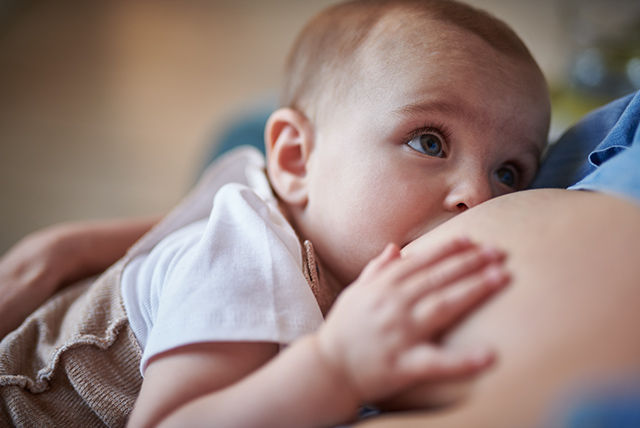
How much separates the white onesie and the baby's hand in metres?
0.12

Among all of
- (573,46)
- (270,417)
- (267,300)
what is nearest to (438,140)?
(267,300)

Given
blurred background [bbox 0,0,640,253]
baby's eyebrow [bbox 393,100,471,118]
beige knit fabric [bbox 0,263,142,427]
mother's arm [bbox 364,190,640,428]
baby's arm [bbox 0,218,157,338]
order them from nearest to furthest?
mother's arm [bbox 364,190,640,428], beige knit fabric [bbox 0,263,142,427], baby's eyebrow [bbox 393,100,471,118], baby's arm [bbox 0,218,157,338], blurred background [bbox 0,0,640,253]

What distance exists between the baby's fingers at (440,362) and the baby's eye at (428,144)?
1.39 ft

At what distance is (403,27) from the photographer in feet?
3.07

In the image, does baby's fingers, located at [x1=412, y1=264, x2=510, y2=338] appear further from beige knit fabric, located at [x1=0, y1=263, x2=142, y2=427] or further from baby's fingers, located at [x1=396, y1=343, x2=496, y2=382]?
beige knit fabric, located at [x1=0, y1=263, x2=142, y2=427]

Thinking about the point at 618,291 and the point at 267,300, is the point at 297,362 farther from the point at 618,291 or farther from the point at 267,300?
the point at 618,291

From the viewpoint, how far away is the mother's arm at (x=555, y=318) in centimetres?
46

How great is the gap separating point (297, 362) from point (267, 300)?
15cm

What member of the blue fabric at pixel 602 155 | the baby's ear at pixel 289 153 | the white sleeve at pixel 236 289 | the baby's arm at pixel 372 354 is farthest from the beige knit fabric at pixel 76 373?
the blue fabric at pixel 602 155

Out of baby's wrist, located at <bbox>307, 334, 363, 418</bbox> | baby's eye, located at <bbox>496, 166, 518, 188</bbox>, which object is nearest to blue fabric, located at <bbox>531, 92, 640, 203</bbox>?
baby's eye, located at <bbox>496, 166, 518, 188</bbox>

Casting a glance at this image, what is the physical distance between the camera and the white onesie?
653 mm

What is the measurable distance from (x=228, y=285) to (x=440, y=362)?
0.29 meters

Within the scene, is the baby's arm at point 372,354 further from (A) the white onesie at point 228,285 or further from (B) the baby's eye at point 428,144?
(B) the baby's eye at point 428,144

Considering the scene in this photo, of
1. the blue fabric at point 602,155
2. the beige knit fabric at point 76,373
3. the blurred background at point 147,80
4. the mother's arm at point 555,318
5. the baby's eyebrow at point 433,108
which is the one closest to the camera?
the mother's arm at point 555,318
